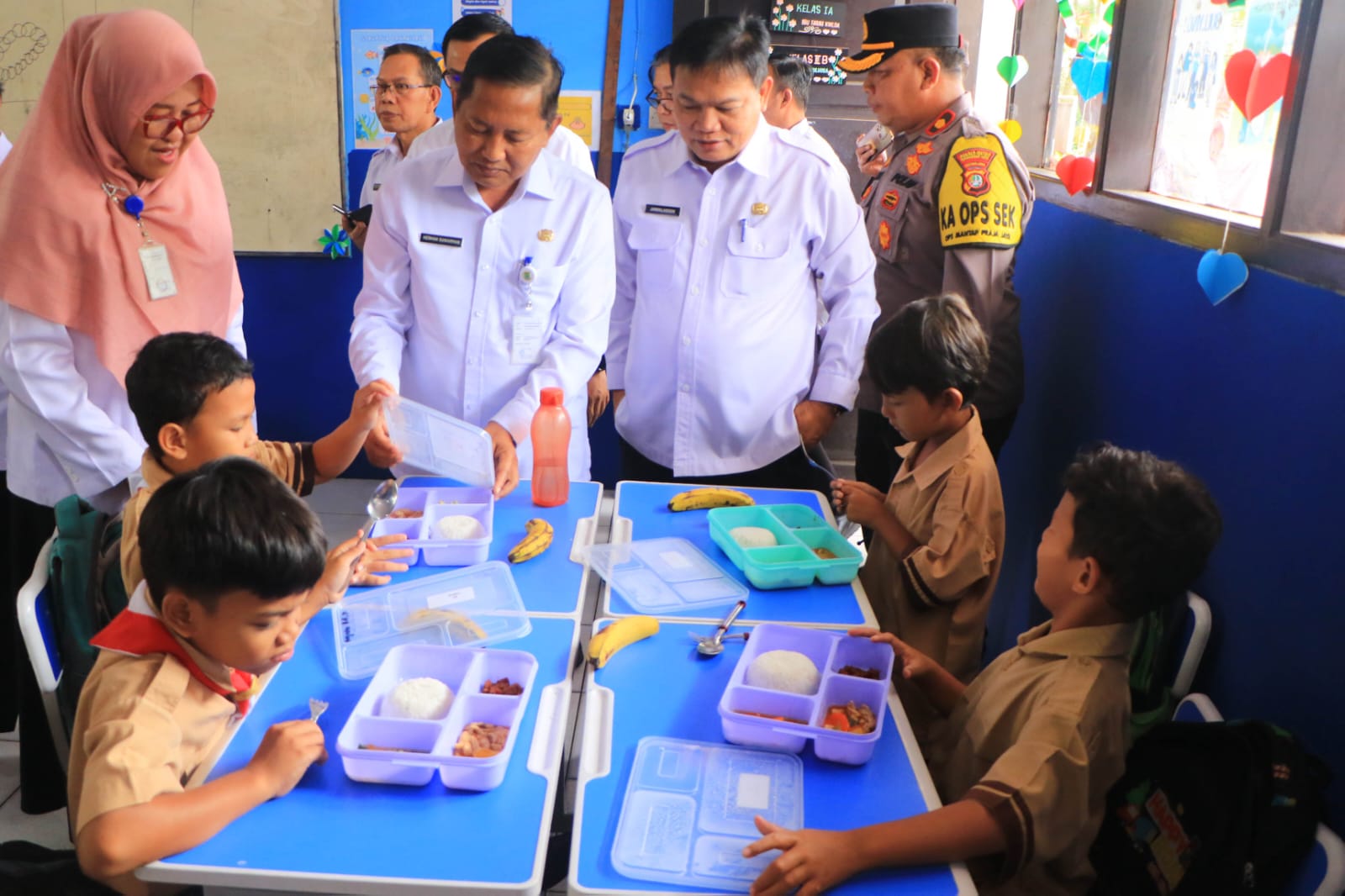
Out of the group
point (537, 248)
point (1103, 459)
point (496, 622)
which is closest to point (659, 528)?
point (496, 622)

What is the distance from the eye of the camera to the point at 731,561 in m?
1.87

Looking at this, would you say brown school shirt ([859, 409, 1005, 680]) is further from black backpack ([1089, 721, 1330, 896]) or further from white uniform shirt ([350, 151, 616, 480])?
white uniform shirt ([350, 151, 616, 480])

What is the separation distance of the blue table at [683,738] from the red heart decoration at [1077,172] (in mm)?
1849

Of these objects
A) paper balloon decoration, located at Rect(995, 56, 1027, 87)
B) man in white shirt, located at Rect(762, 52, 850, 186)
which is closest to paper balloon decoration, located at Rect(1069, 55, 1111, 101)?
paper balloon decoration, located at Rect(995, 56, 1027, 87)

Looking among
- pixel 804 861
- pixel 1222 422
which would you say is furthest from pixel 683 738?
pixel 1222 422

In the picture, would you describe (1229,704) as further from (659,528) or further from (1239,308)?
(659,528)

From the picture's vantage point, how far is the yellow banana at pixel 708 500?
208 cm

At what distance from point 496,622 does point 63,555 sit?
2.76 ft

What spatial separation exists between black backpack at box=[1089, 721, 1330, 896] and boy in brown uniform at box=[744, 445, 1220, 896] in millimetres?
46

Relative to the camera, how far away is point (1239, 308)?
6.04 feet

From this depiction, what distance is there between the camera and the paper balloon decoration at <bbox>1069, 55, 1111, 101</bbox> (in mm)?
2898

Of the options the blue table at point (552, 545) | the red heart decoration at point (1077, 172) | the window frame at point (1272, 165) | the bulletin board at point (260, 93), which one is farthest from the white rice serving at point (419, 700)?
the bulletin board at point (260, 93)

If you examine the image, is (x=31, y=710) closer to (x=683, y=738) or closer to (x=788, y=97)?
(x=683, y=738)

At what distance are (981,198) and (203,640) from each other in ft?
6.75
